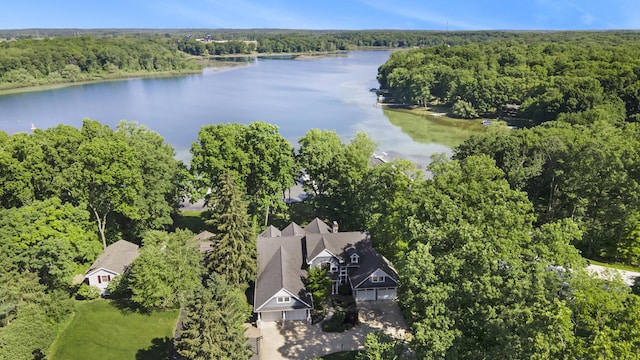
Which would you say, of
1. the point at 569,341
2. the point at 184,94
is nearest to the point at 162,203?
the point at 569,341

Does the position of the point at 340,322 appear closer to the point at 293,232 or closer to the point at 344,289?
the point at 344,289

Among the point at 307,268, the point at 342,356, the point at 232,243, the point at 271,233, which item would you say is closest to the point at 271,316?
the point at 307,268

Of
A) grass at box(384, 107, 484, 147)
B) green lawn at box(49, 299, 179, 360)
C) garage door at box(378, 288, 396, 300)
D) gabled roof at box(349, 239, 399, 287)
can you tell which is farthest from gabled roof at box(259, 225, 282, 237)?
grass at box(384, 107, 484, 147)

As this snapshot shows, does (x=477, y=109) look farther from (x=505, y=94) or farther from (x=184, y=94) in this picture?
(x=184, y=94)

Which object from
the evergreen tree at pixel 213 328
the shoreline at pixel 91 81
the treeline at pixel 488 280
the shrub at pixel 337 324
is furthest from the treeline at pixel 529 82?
the shoreline at pixel 91 81

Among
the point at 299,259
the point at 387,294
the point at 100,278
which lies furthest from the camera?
the point at 299,259

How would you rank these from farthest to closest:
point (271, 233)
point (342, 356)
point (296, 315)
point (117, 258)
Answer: point (271, 233) < point (117, 258) < point (296, 315) < point (342, 356)

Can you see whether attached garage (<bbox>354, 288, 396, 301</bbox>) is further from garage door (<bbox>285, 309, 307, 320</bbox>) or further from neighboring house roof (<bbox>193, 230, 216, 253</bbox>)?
neighboring house roof (<bbox>193, 230, 216, 253</bbox>)
